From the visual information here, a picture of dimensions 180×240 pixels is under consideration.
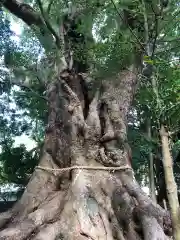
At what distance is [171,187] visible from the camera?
1.88 meters

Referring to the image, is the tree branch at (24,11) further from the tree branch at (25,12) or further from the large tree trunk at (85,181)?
the large tree trunk at (85,181)

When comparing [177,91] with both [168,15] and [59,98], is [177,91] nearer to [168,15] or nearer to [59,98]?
[168,15]

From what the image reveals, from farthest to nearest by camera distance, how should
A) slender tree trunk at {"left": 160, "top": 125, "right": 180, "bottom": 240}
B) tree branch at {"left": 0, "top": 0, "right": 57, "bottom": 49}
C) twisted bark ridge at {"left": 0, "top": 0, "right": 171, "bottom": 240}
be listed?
tree branch at {"left": 0, "top": 0, "right": 57, "bottom": 49}
twisted bark ridge at {"left": 0, "top": 0, "right": 171, "bottom": 240}
slender tree trunk at {"left": 160, "top": 125, "right": 180, "bottom": 240}

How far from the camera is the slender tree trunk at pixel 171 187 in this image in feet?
5.86

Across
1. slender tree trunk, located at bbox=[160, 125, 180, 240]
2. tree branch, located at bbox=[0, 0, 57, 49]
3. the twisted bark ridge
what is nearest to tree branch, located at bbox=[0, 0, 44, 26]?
tree branch, located at bbox=[0, 0, 57, 49]

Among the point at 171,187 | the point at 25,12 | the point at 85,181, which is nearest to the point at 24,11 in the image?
the point at 25,12

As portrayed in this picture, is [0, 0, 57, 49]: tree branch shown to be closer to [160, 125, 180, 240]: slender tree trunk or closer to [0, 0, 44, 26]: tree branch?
[0, 0, 44, 26]: tree branch

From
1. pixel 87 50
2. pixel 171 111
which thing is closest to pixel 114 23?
pixel 87 50

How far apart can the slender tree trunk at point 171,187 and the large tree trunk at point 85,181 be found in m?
1.22

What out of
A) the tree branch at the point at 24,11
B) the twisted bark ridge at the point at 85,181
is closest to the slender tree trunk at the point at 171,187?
the twisted bark ridge at the point at 85,181

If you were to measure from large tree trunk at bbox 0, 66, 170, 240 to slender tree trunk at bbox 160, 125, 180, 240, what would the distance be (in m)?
1.22

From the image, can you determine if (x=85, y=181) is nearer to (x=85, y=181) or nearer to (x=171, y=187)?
(x=85, y=181)

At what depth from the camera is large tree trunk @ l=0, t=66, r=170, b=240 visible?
307 cm

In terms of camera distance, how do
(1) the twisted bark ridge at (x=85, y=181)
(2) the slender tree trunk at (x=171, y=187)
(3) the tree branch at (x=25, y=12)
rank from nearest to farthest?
(2) the slender tree trunk at (x=171, y=187), (1) the twisted bark ridge at (x=85, y=181), (3) the tree branch at (x=25, y=12)
